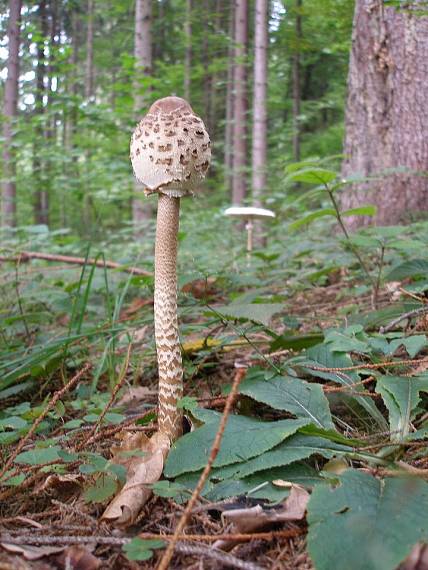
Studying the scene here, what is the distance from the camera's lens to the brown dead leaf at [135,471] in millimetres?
1526

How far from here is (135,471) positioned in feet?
5.57

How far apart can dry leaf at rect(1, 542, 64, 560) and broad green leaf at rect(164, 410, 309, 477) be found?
42 cm

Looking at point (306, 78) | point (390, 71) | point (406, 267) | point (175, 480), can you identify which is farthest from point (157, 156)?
point (306, 78)

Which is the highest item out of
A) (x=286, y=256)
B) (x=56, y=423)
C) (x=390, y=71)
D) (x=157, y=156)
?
(x=390, y=71)

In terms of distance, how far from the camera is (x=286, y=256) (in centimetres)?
500

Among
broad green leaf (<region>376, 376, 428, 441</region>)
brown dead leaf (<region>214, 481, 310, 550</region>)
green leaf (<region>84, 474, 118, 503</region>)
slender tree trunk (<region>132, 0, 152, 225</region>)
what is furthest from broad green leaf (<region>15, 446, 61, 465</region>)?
slender tree trunk (<region>132, 0, 152, 225</region>)

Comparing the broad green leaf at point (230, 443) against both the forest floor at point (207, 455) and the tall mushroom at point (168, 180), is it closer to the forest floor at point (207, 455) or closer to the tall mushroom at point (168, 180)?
the forest floor at point (207, 455)

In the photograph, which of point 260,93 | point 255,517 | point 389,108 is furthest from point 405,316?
point 260,93

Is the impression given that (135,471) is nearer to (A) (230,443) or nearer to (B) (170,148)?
(A) (230,443)

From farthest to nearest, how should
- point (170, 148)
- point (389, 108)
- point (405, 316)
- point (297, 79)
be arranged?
1. point (297, 79)
2. point (389, 108)
3. point (405, 316)
4. point (170, 148)

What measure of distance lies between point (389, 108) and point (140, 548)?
4903mm

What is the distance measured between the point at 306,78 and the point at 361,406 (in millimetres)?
17182

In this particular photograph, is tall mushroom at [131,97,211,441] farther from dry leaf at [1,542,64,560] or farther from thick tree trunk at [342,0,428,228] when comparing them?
thick tree trunk at [342,0,428,228]

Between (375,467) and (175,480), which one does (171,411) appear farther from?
(375,467)
